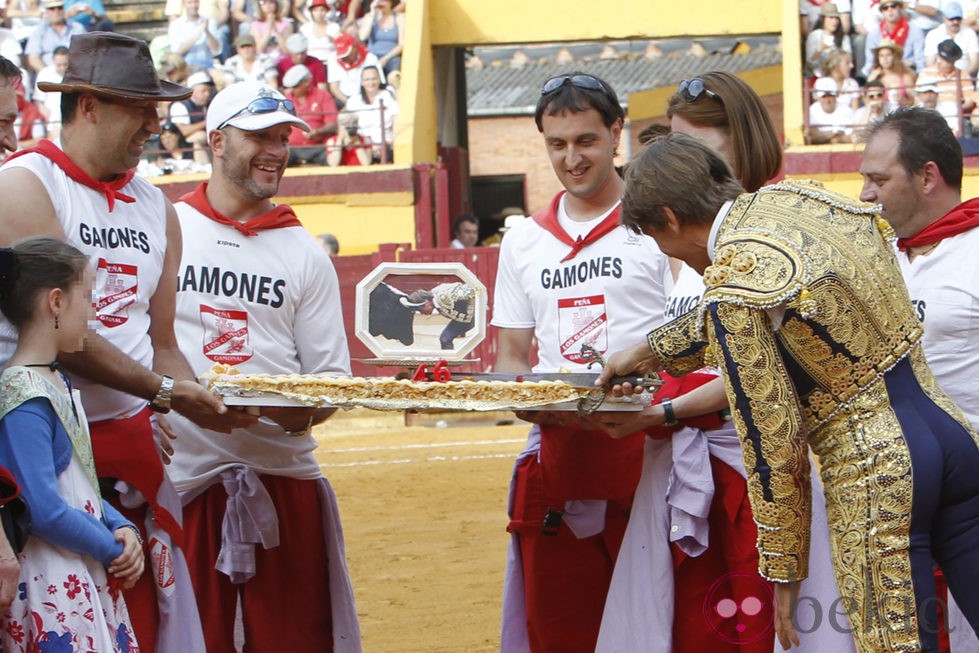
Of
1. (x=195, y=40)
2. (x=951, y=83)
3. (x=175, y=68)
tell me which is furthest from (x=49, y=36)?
(x=951, y=83)

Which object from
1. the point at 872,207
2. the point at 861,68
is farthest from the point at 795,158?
the point at 872,207

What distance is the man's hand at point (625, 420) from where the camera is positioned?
14.6ft

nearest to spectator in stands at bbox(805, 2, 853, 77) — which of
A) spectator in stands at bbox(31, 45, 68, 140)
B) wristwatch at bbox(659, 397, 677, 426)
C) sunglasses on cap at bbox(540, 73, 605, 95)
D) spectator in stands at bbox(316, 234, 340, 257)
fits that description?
spectator in stands at bbox(316, 234, 340, 257)

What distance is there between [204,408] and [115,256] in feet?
1.87

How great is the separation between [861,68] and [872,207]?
15.3 m

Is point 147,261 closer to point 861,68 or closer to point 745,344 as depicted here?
point 745,344

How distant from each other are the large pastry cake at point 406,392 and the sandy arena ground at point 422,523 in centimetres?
258

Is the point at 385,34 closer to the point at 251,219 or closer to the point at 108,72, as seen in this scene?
the point at 251,219

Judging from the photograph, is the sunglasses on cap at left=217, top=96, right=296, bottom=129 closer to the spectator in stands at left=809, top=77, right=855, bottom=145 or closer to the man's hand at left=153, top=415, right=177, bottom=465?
the man's hand at left=153, top=415, right=177, bottom=465

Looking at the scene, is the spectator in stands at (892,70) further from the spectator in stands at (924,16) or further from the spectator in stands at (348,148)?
the spectator in stands at (348,148)

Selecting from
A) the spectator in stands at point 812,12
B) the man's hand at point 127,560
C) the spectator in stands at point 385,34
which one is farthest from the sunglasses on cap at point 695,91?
the spectator in stands at point 385,34

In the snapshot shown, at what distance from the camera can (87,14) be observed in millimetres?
20766

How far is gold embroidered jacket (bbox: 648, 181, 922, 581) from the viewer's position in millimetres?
3393

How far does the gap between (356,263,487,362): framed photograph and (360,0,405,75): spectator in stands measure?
1502 centimetres
